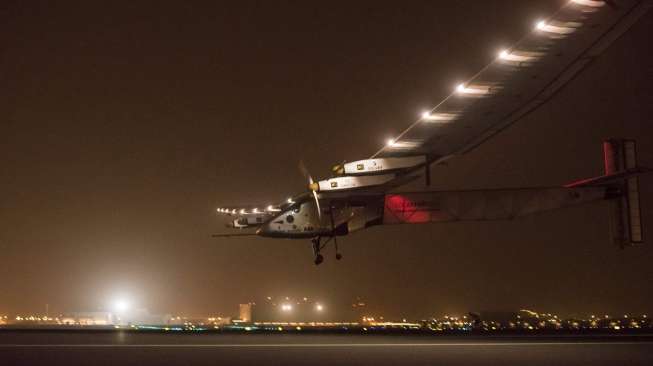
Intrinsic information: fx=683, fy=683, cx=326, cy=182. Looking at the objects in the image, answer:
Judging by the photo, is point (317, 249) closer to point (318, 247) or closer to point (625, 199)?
point (318, 247)

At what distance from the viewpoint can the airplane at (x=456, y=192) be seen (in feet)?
65.9

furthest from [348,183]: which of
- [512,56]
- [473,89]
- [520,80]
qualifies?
[512,56]

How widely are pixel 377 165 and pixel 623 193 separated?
11.4m

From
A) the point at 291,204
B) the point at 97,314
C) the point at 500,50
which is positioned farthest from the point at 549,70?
the point at 97,314

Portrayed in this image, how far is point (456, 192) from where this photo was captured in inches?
1116

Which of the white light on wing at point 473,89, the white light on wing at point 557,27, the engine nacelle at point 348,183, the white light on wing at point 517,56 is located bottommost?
the engine nacelle at point 348,183

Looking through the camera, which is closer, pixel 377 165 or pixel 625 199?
pixel 377 165

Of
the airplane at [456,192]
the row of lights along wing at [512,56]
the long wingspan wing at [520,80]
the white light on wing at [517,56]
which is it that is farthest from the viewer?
the airplane at [456,192]

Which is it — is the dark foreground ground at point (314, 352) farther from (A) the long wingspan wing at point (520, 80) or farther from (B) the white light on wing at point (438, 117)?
(B) the white light on wing at point (438, 117)

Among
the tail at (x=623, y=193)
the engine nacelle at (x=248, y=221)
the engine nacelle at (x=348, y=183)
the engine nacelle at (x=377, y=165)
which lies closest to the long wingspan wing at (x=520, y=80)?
the engine nacelle at (x=377, y=165)

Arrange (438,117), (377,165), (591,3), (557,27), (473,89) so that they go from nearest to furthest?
(591,3) < (557,27) < (473,89) < (438,117) < (377,165)

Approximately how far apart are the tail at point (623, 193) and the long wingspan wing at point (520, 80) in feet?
23.8

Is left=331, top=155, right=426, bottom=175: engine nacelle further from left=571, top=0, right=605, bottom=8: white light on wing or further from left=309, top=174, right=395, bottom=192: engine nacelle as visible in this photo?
left=571, top=0, right=605, bottom=8: white light on wing

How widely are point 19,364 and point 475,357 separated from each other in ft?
24.9
